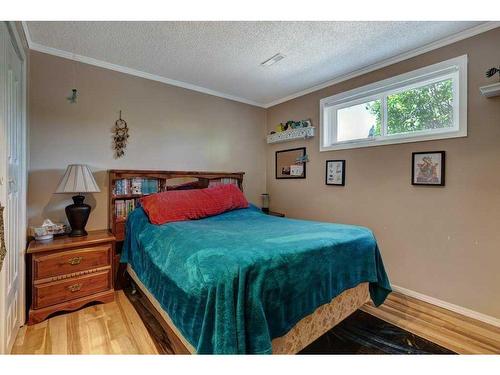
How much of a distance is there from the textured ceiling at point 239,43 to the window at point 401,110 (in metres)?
0.29

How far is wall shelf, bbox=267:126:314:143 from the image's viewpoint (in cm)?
328

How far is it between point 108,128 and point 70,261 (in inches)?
55.4

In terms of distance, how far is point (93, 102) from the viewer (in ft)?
8.41

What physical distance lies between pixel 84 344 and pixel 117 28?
2.40 meters

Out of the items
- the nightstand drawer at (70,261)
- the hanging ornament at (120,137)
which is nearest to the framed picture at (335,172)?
the hanging ornament at (120,137)

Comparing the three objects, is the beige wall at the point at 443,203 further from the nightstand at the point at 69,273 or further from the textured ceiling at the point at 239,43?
the nightstand at the point at 69,273

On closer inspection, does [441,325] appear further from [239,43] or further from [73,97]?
[73,97]

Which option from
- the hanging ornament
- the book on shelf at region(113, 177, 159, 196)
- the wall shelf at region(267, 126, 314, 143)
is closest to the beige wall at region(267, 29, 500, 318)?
the wall shelf at region(267, 126, 314, 143)

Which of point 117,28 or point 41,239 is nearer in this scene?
point 117,28

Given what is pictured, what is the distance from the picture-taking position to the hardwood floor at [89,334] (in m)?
1.62

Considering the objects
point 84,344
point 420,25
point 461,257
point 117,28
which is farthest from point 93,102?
point 461,257

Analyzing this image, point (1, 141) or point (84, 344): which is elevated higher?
point (1, 141)

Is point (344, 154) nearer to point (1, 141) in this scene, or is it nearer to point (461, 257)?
point (461, 257)
